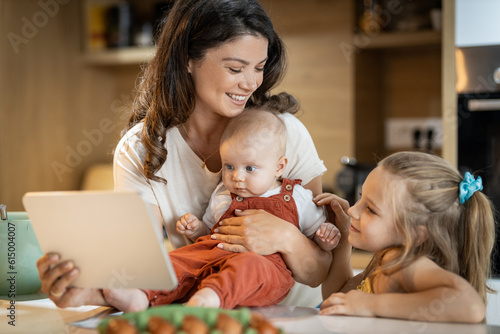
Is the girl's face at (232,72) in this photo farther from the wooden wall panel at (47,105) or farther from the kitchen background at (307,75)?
the wooden wall panel at (47,105)

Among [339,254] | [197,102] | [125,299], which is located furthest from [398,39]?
[125,299]

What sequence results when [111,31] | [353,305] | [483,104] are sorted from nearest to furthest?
1. [353,305]
2. [483,104]
3. [111,31]

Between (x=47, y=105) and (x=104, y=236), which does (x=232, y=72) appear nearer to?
(x=104, y=236)

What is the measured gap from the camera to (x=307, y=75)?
9.61 ft

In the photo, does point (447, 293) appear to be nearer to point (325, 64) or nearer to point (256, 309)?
point (256, 309)

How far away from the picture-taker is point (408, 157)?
105 cm

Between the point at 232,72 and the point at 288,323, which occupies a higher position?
the point at 232,72

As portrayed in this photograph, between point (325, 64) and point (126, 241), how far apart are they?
7.15 feet

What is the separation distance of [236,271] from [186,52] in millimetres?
646

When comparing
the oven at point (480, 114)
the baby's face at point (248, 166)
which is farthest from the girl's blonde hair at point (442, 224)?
the oven at point (480, 114)

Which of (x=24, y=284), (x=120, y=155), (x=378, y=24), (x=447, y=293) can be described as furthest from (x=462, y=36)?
(x=24, y=284)

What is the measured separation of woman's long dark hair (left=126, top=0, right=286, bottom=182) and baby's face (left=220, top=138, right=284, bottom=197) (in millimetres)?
222

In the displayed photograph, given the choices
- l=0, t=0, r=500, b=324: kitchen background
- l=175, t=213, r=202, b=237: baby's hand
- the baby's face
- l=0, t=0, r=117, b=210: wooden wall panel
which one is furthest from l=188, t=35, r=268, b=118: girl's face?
l=0, t=0, r=117, b=210: wooden wall panel

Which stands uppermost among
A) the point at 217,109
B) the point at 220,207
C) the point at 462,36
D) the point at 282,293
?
the point at 462,36
